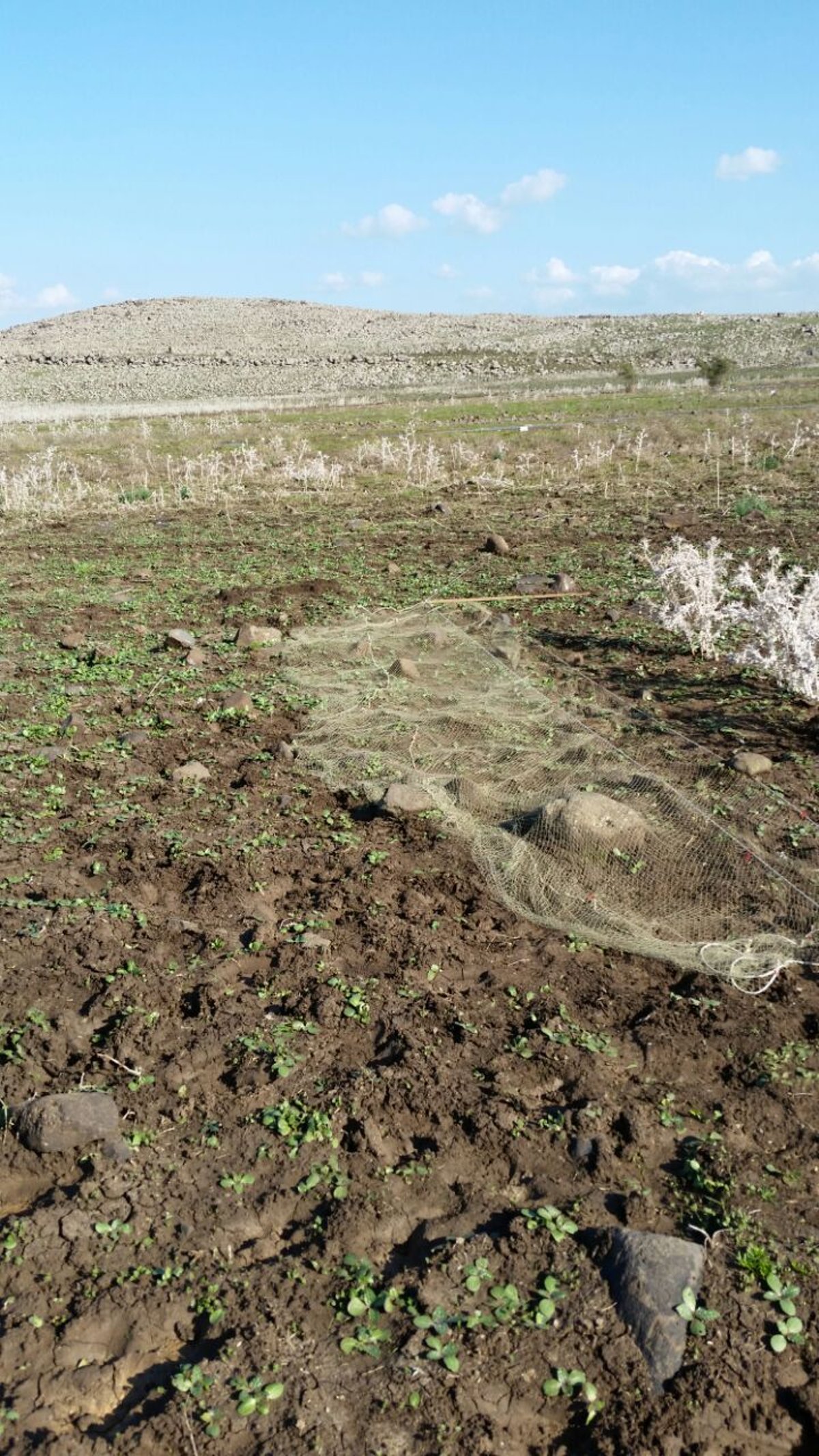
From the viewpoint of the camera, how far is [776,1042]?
3.33m

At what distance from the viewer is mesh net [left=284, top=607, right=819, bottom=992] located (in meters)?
3.97

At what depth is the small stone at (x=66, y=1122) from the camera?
9.82 feet

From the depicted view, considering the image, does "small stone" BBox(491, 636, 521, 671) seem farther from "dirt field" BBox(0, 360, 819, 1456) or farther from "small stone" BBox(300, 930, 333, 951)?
"small stone" BBox(300, 930, 333, 951)

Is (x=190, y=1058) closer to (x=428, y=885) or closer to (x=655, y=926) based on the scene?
(x=428, y=885)

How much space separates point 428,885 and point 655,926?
3.10 feet

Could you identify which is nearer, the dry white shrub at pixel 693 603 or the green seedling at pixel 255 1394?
the green seedling at pixel 255 1394

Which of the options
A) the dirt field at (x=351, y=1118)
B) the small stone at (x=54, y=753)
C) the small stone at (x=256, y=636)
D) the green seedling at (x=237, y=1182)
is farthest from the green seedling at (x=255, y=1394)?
the small stone at (x=256, y=636)

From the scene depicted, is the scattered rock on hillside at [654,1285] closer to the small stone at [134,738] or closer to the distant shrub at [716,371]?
the small stone at [134,738]

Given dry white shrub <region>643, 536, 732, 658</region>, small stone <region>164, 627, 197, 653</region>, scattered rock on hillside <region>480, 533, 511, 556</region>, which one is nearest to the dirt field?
dry white shrub <region>643, 536, 732, 658</region>

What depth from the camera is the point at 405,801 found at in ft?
16.6

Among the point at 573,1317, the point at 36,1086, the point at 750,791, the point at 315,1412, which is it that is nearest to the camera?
the point at 315,1412

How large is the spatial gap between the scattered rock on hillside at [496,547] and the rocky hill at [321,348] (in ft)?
125

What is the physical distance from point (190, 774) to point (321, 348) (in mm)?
70847

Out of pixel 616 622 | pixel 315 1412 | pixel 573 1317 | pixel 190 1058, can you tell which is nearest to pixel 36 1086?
pixel 190 1058
